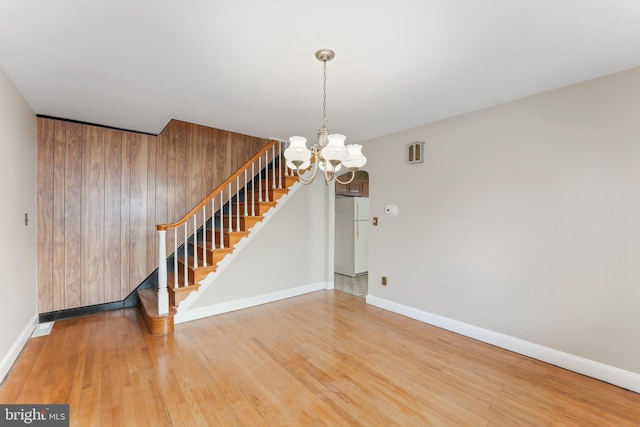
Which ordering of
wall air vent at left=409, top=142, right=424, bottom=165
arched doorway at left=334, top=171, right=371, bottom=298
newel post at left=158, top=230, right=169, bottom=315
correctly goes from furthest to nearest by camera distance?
arched doorway at left=334, top=171, right=371, bottom=298, wall air vent at left=409, top=142, right=424, bottom=165, newel post at left=158, top=230, right=169, bottom=315

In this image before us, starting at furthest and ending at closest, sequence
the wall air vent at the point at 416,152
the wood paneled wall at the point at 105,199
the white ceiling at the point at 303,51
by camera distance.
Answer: the wall air vent at the point at 416,152
the wood paneled wall at the point at 105,199
the white ceiling at the point at 303,51

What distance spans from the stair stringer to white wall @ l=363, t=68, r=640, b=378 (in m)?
1.71

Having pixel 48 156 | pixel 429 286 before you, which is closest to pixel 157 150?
pixel 48 156

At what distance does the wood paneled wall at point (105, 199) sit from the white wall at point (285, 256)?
3.92 ft

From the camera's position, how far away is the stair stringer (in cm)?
341

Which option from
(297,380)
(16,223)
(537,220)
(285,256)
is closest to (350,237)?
(285,256)

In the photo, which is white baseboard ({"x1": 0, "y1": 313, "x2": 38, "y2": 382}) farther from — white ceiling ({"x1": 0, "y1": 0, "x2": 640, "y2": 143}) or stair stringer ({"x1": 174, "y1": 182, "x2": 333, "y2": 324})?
white ceiling ({"x1": 0, "y1": 0, "x2": 640, "y2": 143})

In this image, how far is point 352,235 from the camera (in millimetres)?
5648

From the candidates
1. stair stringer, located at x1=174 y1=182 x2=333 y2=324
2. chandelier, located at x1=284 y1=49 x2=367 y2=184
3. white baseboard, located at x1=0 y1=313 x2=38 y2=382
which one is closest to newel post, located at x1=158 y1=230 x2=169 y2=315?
stair stringer, located at x1=174 y1=182 x2=333 y2=324

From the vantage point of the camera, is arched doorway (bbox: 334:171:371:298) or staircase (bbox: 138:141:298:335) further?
arched doorway (bbox: 334:171:371:298)

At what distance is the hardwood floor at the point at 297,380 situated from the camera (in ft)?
6.10

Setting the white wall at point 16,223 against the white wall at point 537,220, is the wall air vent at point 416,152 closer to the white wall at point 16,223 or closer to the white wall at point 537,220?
the white wall at point 537,220

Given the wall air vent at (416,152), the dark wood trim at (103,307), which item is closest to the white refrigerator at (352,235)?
the wall air vent at (416,152)

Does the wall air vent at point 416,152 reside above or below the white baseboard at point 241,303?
above
